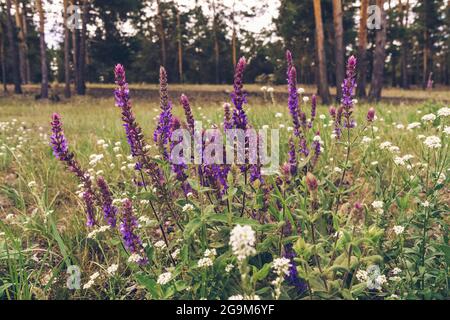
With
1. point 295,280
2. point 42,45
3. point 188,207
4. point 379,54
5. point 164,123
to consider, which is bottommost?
point 295,280

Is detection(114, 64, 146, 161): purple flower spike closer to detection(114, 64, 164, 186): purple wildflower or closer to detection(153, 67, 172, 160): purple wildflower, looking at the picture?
detection(114, 64, 164, 186): purple wildflower

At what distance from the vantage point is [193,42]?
46688 millimetres

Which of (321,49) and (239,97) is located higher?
(321,49)

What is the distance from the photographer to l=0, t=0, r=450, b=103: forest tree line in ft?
73.9

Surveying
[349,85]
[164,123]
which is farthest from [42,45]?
[349,85]

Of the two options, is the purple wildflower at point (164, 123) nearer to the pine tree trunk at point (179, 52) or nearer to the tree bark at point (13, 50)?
the tree bark at point (13, 50)

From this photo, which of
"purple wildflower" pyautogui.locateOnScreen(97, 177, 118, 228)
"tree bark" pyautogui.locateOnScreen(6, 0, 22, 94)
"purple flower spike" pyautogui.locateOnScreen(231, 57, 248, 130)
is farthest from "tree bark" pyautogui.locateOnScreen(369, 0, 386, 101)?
"tree bark" pyautogui.locateOnScreen(6, 0, 22, 94)

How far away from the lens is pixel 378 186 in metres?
2.52

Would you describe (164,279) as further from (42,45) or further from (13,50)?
(13,50)

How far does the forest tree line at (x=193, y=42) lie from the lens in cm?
2252

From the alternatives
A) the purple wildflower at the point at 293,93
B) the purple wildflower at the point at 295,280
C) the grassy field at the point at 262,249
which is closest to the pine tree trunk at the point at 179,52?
the grassy field at the point at 262,249

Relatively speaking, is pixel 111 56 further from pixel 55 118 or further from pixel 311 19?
pixel 55 118
